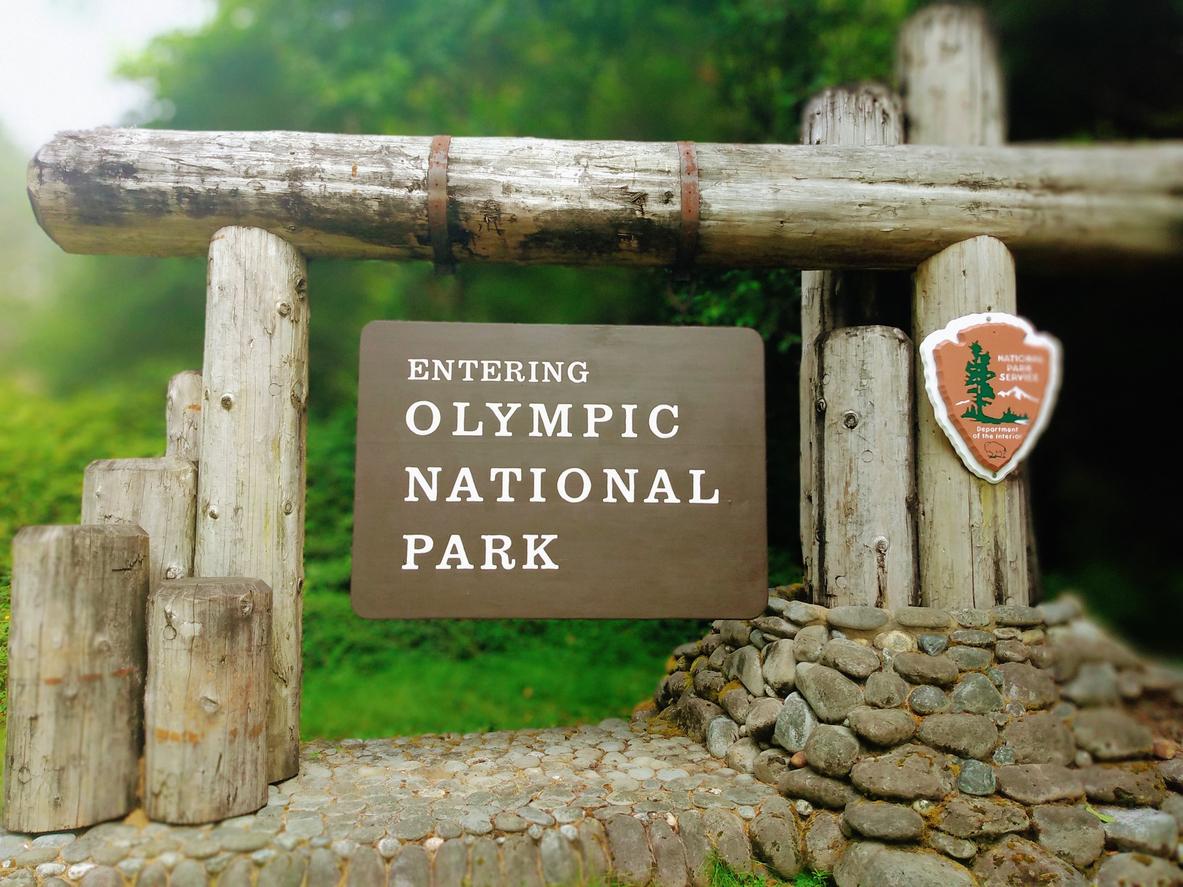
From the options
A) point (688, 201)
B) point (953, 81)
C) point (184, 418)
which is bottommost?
point (184, 418)

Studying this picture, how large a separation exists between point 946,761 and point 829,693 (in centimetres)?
50

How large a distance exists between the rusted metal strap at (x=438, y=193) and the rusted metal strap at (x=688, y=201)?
104 cm

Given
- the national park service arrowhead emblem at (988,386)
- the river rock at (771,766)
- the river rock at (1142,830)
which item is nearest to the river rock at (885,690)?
the river rock at (771,766)

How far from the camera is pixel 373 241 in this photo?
3.29 meters

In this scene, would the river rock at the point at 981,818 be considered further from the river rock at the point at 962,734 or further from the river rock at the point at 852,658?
the river rock at the point at 852,658

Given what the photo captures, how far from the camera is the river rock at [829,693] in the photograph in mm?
3098

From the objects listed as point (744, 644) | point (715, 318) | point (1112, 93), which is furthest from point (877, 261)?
point (744, 644)

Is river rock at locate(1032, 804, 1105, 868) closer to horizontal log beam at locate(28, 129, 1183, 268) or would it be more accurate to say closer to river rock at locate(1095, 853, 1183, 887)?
river rock at locate(1095, 853, 1183, 887)

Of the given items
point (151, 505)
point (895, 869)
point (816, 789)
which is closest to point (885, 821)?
point (895, 869)

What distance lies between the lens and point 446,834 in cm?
275

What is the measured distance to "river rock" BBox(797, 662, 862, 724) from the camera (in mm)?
3098

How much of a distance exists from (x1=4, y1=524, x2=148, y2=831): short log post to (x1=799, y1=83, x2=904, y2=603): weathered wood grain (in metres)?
2.98

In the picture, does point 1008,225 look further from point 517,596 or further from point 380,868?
point 380,868

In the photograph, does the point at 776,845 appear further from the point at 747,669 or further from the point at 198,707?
the point at 198,707
